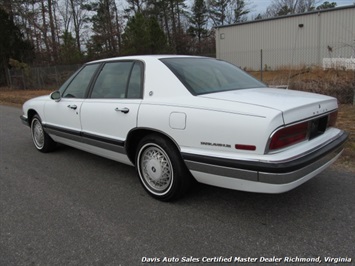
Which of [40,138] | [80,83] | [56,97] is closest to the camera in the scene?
[80,83]

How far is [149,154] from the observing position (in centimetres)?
348

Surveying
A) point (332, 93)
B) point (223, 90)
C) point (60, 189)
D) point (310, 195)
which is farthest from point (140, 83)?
point (332, 93)

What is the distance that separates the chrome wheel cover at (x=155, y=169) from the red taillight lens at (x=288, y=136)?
1.09m

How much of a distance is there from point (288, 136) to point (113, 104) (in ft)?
6.64

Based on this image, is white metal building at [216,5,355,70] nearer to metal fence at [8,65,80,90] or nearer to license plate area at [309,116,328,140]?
metal fence at [8,65,80,90]

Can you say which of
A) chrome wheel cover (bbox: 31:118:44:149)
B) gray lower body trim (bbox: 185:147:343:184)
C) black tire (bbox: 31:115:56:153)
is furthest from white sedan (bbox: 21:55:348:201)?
chrome wheel cover (bbox: 31:118:44:149)

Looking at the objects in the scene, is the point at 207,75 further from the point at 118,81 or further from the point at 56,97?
the point at 56,97

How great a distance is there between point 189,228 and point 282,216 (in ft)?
2.91

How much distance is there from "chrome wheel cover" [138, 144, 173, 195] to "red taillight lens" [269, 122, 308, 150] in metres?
1.09

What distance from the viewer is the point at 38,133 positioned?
5.55m

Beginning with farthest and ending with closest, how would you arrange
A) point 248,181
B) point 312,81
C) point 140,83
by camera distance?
point 312,81
point 140,83
point 248,181

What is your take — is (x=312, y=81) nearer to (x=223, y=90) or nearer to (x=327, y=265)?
(x=223, y=90)

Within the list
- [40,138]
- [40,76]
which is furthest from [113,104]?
[40,76]

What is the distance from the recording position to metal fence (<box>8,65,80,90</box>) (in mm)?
20547
